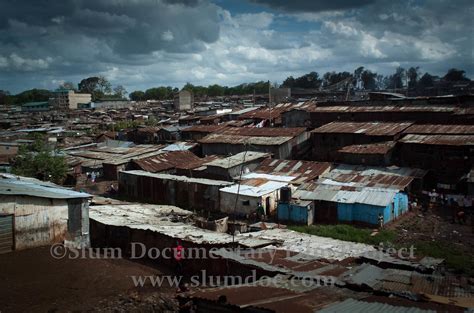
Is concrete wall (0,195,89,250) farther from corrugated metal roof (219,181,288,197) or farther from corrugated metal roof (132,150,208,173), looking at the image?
corrugated metal roof (132,150,208,173)

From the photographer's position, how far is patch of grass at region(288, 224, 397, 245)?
1892 centimetres

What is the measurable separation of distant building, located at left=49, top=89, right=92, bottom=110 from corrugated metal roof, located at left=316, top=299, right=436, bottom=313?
393 feet

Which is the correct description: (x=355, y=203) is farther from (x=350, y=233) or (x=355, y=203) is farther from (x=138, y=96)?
(x=138, y=96)

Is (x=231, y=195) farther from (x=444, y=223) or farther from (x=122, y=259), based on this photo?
(x=444, y=223)

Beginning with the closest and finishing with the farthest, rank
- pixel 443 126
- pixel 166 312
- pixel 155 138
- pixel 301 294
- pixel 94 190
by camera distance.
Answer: pixel 301 294 → pixel 166 312 → pixel 443 126 → pixel 94 190 → pixel 155 138

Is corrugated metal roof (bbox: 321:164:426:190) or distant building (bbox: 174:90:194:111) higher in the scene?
distant building (bbox: 174:90:194:111)

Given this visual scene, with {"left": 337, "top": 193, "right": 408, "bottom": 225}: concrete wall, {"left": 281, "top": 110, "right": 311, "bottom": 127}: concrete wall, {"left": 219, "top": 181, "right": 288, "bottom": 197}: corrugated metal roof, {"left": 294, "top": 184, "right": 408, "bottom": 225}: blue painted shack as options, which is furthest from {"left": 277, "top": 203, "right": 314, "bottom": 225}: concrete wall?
{"left": 281, "top": 110, "right": 311, "bottom": 127}: concrete wall

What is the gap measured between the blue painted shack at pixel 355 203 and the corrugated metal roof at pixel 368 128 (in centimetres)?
700

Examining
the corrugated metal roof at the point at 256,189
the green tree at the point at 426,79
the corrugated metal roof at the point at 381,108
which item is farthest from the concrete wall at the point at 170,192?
the green tree at the point at 426,79

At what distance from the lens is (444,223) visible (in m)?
21.1

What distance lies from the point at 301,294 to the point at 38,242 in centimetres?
1105

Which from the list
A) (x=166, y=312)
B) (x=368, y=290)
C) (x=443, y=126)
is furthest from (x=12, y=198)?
(x=443, y=126)

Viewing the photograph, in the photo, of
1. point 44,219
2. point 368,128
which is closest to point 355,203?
point 368,128

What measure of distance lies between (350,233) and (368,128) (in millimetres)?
13062
